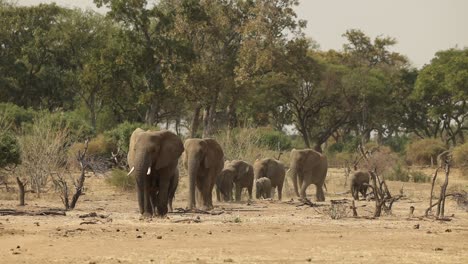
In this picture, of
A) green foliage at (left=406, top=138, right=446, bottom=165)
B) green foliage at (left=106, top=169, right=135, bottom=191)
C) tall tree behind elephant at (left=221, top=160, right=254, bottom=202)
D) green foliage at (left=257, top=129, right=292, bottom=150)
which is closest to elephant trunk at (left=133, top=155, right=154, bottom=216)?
tall tree behind elephant at (left=221, top=160, right=254, bottom=202)

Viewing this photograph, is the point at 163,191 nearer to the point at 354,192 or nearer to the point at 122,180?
the point at 122,180

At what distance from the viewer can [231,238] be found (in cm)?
1669

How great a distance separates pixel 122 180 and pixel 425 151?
32.0m

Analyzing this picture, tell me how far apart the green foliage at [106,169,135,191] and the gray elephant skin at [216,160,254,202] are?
2961 millimetres

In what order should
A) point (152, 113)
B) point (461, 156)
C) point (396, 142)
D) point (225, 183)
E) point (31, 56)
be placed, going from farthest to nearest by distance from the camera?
point (396, 142)
point (31, 56)
point (152, 113)
point (461, 156)
point (225, 183)

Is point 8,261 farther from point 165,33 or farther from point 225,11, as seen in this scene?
point 225,11

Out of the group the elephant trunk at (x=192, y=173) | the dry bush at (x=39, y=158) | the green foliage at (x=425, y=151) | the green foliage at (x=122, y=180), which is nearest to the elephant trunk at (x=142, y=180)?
the elephant trunk at (x=192, y=173)

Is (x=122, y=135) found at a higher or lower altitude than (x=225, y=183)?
higher

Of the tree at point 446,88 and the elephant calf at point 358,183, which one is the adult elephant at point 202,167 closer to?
the elephant calf at point 358,183

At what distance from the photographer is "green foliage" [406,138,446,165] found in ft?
195

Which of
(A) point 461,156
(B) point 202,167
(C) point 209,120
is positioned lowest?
(B) point 202,167

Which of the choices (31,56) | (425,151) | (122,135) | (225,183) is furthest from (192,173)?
(31,56)

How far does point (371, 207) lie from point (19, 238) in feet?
43.6

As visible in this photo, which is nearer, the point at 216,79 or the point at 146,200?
the point at 146,200
